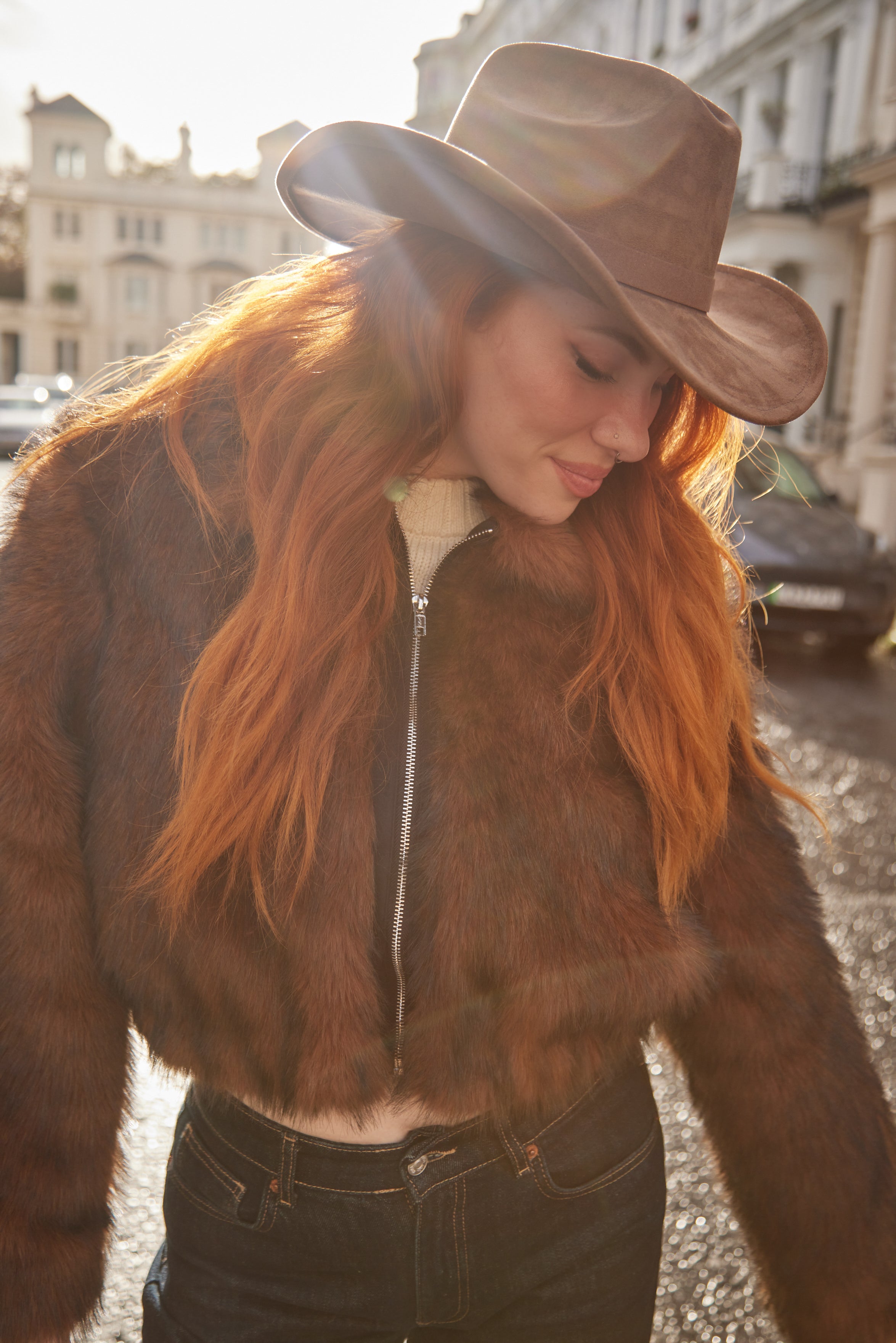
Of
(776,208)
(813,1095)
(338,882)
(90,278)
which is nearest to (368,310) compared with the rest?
(338,882)

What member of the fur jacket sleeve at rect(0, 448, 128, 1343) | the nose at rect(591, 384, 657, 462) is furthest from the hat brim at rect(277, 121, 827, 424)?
the fur jacket sleeve at rect(0, 448, 128, 1343)

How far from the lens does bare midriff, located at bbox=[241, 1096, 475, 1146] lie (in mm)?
1320

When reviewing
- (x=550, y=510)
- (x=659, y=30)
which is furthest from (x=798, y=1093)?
(x=659, y=30)

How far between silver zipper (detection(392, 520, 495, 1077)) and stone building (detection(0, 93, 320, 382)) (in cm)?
5905

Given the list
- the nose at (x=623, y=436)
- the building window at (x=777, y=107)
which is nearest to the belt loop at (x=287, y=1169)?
the nose at (x=623, y=436)

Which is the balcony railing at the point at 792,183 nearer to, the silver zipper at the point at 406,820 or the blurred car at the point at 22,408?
the blurred car at the point at 22,408

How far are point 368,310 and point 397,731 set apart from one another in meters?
0.57

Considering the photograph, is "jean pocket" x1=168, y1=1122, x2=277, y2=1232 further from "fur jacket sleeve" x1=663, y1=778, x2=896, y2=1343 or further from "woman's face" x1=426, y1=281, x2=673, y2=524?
"woman's face" x1=426, y1=281, x2=673, y2=524

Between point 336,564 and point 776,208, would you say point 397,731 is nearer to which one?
point 336,564

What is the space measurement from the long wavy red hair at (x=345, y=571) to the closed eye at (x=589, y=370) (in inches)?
5.1

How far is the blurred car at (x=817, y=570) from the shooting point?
865 cm

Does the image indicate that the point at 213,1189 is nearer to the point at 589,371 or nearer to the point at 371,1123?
the point at 371,1123

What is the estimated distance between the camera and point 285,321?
5.04ft

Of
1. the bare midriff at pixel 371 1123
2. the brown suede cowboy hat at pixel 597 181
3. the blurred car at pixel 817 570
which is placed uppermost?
the brown suede cowboy hat at pixel 597 181
